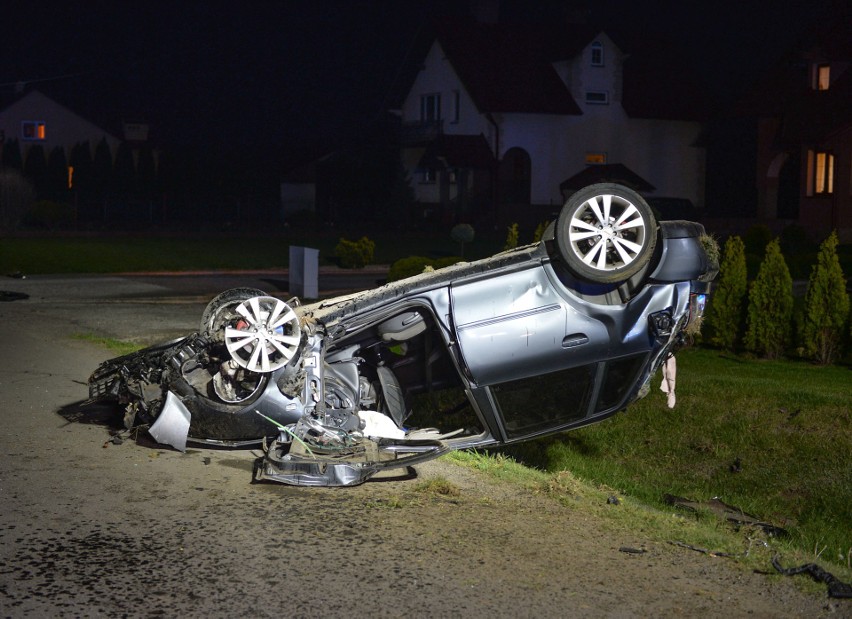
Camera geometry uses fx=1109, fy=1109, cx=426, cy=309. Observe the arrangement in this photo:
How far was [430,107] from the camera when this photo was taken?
56938mm

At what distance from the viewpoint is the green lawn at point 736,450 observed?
372 inches

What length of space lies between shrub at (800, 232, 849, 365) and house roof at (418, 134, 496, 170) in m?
38.2

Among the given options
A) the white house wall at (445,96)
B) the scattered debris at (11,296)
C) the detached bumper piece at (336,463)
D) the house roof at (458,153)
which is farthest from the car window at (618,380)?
the white house wall at (445,96)

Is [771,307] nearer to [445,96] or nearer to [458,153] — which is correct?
[458,153]

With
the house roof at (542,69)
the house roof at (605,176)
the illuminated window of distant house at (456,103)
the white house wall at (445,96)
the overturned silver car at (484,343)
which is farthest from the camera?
the illuminated window of distant house at (456,103)

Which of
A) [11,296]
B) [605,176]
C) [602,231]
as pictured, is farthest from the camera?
[605,176]

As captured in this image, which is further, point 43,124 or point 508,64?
point 43,124

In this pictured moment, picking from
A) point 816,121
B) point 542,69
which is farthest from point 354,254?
point 542,69

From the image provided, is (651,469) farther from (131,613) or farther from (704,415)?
(131,613)

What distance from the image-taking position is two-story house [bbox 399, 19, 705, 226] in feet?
172

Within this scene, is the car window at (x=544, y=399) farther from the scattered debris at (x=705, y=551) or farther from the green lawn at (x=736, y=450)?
the green lawn at (x=736, y=450)

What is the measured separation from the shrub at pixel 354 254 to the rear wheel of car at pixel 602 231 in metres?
23.1

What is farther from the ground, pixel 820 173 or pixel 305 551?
pixel 820 173

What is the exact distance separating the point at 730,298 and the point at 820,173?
2565 cm
